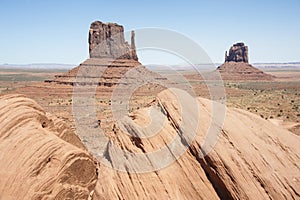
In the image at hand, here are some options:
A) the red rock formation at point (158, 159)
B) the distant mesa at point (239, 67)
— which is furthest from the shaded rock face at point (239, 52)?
the red rock formation at point (158, 159)

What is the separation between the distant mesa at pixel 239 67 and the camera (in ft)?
465

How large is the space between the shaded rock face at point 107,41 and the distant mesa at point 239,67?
66685 mm

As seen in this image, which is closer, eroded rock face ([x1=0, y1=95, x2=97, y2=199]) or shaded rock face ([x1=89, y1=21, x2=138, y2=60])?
eroded rock face ([x1=0, y1=95, x2=97, y2=199])

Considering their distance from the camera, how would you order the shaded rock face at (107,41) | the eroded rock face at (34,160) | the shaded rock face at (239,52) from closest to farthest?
the eroded rock face at (34,160), the shaded rock face at (107,41), the shaded rock face at (239,52)

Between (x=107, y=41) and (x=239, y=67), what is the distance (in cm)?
8696

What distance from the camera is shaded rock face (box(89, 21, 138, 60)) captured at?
8100 centimetres

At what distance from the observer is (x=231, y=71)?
14875 cm

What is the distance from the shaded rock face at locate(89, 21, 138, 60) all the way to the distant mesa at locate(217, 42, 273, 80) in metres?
A: 66.7

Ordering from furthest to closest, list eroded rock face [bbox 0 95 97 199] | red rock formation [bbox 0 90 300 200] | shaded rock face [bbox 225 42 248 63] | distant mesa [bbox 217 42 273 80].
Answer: shaded rock face [bbox 225 42 248 63] → distant mesa [bbox 217 42 273 80] → red rock formation [bbox 0 90 300 200] → eroded rock face [bbox 0 95 97 199]

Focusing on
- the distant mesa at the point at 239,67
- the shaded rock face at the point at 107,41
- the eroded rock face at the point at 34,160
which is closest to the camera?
the eroded rock face at the point at 34,160

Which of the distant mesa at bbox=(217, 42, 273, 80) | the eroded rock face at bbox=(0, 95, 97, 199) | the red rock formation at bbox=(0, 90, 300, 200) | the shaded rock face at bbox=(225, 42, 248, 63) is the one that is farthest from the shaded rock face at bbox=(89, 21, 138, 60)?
the shaded rock face at bbox=(225, 42, 248, 63)

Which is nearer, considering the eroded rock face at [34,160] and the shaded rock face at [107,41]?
the eroded rock face at [34,160]

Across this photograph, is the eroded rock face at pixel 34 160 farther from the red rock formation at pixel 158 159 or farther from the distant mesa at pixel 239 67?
the distant mesa at pixel 239 67

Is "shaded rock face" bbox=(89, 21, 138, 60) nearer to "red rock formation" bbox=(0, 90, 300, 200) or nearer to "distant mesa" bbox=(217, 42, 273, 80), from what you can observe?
"distant mesa" bbox=(217, 42, 273, 80)
